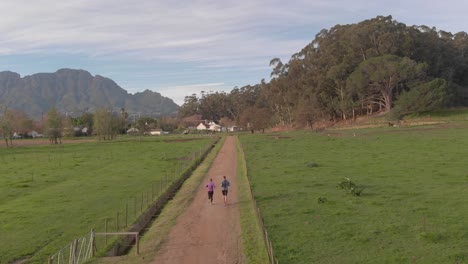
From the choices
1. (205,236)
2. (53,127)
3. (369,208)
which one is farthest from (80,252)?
(53,127)

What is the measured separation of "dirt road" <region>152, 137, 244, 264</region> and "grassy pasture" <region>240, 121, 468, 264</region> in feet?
5.55

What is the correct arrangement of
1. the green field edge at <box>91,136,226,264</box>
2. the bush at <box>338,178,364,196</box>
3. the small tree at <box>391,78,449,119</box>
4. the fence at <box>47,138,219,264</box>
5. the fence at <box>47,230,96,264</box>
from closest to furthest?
1. the fence at <box>47,230,96,264</box>
2. the green field edge at <box>91,136,226,264</box>
3. the fence at <box>47,138,219,264</box>
4. the bush at <box>338,178,364,196</box>
5. the small tree at <box>391,78,449,119</box>

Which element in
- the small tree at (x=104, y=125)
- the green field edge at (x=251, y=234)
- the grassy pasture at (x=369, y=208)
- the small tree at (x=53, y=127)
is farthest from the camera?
the small tree at (x=104, y=125)

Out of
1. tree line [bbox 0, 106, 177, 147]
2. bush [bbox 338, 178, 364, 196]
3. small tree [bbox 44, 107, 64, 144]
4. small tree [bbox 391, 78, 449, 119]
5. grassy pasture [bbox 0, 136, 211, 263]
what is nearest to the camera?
grassy pasture [bbox 0, 136, 211, 263]

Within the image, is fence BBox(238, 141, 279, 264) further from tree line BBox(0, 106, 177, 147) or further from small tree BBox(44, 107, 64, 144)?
small tree BBox(44, 107, 64, 144)

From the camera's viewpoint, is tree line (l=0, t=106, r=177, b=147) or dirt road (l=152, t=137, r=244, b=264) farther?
tree line (l=0, t=106, r=177, b=147)

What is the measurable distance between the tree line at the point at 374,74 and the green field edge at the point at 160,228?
7744 centimetres

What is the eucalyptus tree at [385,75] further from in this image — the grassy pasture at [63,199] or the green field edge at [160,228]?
the green field edge at [160,228]

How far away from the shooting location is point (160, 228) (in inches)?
913

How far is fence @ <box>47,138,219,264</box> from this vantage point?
61.2ft

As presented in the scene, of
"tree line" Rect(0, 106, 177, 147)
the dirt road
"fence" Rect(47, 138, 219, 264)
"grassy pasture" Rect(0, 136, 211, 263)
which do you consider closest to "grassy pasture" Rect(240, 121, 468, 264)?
the dirt road

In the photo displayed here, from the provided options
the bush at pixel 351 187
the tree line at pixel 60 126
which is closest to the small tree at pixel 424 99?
the bush at pixel 351 187

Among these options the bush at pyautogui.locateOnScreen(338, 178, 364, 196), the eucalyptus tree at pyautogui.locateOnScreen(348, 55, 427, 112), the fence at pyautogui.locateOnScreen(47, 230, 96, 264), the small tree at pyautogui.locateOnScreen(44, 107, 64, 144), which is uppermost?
the eucalyptus tree at pyautogui.locateOnScreen(348, 55, 427, 112)

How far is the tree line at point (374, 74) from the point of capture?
105m
